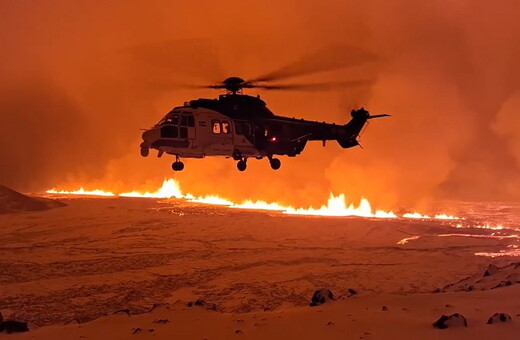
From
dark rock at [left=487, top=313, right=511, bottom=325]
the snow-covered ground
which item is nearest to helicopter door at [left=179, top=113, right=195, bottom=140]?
the snow-covered ground

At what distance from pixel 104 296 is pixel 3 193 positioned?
77.8ft

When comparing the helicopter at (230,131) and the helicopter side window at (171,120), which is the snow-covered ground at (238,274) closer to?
the helicopter at (230,131)

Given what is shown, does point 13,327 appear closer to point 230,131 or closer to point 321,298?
point 321,298

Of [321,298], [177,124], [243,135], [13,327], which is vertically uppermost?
[177,124]

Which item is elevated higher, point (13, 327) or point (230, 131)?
point (230, 131)

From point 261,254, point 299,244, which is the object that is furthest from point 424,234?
point 261,254

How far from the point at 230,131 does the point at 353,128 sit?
565 cm

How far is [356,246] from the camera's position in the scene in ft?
78.3

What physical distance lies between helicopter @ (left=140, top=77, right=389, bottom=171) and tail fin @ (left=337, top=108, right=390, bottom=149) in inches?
75.7

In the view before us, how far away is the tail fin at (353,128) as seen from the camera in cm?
1604

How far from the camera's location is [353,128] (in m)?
16.8

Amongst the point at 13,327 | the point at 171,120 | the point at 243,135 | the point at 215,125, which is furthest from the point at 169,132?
the point at 13,327

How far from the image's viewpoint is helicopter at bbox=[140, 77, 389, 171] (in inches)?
508

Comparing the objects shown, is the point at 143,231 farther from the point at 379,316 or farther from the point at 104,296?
the point at 379,316
